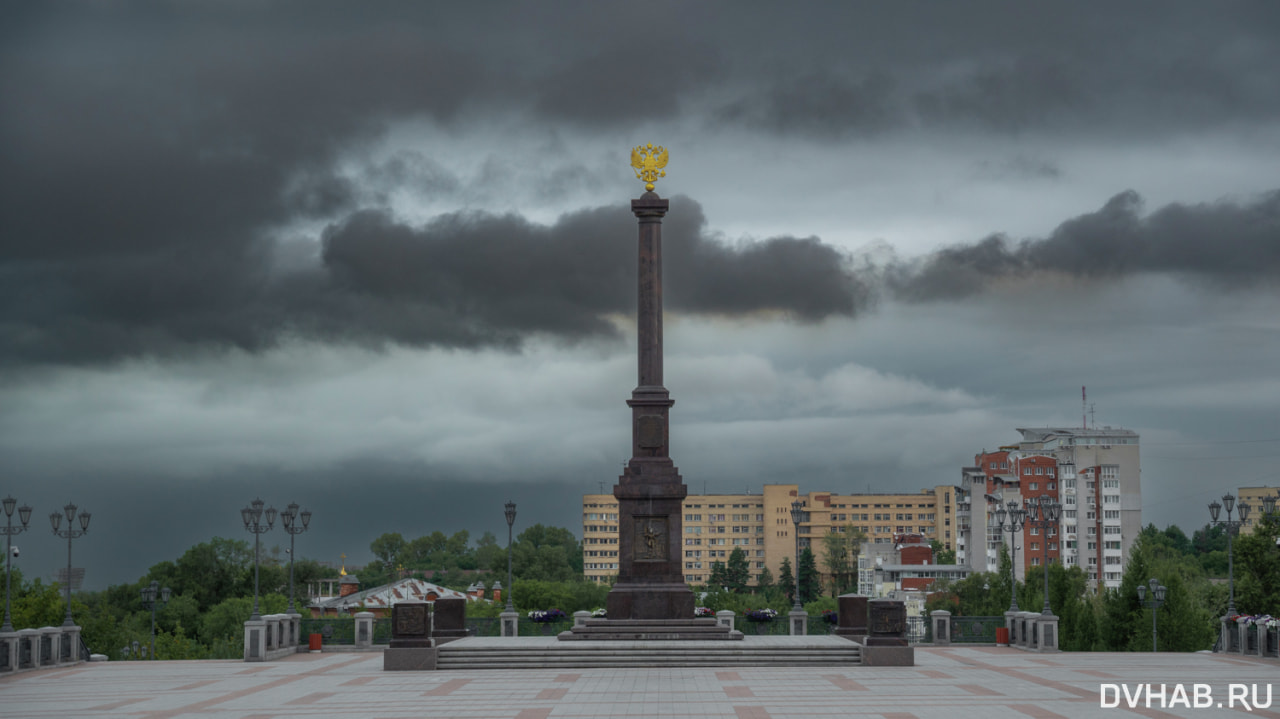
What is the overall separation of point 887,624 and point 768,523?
5086 inches

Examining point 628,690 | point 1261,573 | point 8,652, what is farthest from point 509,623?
point 1261,573

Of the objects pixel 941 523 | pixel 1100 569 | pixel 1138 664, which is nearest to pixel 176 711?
pixel 1138 664

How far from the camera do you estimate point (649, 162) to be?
35875 mm

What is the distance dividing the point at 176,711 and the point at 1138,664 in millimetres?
23372

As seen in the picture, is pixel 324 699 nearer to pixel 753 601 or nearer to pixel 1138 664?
pixel 1138 664

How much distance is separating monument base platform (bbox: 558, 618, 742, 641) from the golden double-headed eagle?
1368 centimetres

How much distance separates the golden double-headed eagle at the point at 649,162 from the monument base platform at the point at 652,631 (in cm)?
1368

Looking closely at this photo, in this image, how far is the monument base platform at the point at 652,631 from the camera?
3052cm

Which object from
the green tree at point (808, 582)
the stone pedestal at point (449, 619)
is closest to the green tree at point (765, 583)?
the green tree at point (808, 582)

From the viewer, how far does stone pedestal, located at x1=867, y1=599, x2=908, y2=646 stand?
2825 centimetres

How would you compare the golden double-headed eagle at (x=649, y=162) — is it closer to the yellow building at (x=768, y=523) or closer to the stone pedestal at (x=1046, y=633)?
the stone pedestal at (x=1046, y=633)

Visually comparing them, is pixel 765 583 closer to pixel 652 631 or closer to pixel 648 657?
pixel 652 631

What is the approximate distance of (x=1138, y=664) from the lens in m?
29.0

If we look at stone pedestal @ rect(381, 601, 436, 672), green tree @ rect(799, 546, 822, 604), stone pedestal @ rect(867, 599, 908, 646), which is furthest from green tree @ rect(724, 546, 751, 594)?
stone pedestal @ rect(381, 601, 436, 672)
